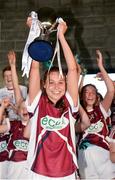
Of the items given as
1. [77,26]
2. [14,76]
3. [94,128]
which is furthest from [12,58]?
[77,26]

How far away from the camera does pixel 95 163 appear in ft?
7.11

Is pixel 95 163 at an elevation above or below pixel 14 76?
below

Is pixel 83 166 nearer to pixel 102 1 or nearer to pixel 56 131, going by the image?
pixel 56 131

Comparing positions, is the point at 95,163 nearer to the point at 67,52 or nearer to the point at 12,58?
the point at 12,58

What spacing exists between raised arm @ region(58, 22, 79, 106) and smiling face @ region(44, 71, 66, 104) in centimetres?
3

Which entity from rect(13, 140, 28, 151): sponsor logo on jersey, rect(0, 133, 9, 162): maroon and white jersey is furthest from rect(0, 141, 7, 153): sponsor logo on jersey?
rect(13, 140, 28, 151): sponsor logo on jersey

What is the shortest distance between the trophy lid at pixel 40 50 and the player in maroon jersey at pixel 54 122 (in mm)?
51

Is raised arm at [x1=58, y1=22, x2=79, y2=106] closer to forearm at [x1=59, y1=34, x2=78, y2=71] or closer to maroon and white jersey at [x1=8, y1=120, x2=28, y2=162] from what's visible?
forearm at [x1=59, y1=34, x2=78, y2=71]

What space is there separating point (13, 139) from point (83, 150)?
0.41 m

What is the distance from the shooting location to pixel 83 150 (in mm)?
2184

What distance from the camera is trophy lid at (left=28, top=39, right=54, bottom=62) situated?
1.46 metres

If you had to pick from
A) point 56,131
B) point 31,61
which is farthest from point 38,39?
point 56,131

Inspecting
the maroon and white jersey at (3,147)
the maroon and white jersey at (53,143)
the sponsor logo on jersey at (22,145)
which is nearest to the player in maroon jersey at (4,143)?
the maroon and white jersey at (3,147)

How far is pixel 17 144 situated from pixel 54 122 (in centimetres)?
72
